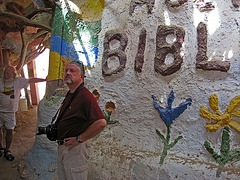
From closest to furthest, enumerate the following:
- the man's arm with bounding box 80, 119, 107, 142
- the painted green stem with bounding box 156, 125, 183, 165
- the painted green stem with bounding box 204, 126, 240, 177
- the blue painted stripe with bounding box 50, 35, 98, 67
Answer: the man's arm with bounding box 80, 119, 107, 142 → the painted green stem with bounding box 204, 126, 240, 177 → the painted green stem with bounding box 156, 125, 183, 165 → the blue painted stripe with bounding box 50, 35, 98, 67

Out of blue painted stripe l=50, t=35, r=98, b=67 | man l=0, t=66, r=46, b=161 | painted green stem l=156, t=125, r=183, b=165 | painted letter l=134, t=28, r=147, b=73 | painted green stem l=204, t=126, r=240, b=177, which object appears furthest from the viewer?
Result: man l=0, t=66, r=46, b=161

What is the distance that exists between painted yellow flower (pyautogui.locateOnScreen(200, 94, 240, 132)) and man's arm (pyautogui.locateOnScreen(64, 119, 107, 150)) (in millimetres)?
1000

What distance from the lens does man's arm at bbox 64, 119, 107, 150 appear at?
115 cm

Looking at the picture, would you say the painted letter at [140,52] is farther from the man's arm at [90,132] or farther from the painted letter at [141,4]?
the man's arm at [90,132]

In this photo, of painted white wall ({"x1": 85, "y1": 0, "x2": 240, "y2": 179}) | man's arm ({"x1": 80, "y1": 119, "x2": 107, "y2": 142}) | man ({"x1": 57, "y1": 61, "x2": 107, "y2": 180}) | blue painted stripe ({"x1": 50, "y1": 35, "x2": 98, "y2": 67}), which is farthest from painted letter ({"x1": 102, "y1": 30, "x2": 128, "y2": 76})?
man's arm ({"x1": 80, "y1": 119, "x2": 107, "y2": 142})

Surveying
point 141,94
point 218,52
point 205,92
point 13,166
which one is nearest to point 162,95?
point 141,94

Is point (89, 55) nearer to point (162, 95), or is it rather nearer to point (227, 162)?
point (162, 95)

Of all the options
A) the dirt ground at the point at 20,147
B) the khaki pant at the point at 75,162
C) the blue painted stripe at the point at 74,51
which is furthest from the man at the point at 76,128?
the dirt ground at the point at 20,147

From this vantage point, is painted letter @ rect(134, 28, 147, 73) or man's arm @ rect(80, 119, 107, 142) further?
painted letter @ rect(134, 28, 147, 73)

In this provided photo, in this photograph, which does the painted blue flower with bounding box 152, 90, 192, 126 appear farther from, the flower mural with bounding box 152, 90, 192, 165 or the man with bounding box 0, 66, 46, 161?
the man with bounding box 0, 66, 46, 161

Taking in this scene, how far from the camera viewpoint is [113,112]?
6.53 feet

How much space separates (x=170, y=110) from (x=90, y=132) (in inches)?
35.6

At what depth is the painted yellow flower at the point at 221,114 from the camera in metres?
1.53

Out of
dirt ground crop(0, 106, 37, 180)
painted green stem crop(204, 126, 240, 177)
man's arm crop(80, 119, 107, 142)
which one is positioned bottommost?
dirt ground crop(0, 106, 37, 180)
